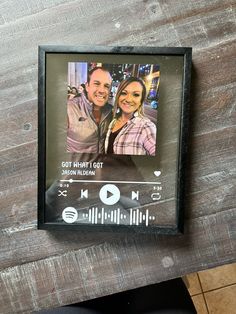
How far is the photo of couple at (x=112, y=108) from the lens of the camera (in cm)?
75

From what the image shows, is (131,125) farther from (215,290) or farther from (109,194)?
(215,290)

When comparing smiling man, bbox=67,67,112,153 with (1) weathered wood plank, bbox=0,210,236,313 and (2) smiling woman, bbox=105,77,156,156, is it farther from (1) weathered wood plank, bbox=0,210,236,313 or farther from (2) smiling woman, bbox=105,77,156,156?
(1) weathered wood plank, bbox=0,210,236,313

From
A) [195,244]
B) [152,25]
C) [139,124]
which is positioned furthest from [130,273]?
[152,25]

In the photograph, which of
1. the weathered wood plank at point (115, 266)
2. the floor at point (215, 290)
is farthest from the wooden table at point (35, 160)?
the floor at point (215, 290)

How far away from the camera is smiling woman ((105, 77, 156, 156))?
75cm

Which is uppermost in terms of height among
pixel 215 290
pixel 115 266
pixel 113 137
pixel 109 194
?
pixel 113 137

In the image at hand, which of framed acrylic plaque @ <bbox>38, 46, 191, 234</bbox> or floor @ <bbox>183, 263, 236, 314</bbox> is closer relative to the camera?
framed acrylic plaque @ <bbox>38, 46, 191, 234</bbox>

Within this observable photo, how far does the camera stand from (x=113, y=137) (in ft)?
2.52

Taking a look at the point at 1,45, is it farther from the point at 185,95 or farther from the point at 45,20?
the point at 185,95

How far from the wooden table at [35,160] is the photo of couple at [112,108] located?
6cm

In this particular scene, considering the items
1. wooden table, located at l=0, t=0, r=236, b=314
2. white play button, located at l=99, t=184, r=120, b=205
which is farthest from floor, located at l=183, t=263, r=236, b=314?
white play button, located at l=99, t=184, r=120, b=205

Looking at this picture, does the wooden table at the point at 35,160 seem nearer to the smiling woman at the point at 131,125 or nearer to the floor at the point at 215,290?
the smiling woman at the point at 131,125

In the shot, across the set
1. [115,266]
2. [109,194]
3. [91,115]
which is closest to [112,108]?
[91,115]

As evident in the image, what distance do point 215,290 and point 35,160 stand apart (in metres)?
0.68
